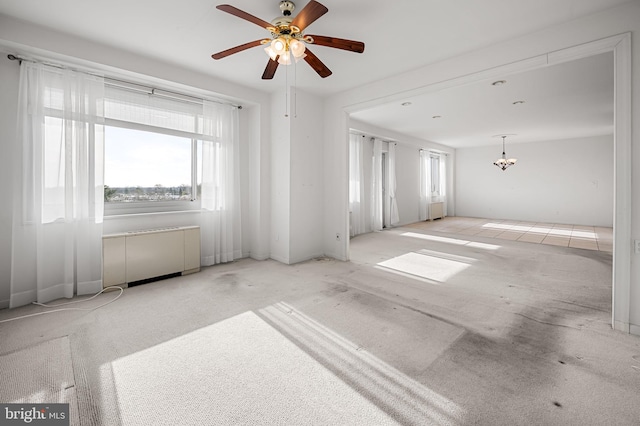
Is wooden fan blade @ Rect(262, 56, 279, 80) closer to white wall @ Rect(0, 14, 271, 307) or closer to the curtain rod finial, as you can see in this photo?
white wall @ Rect(0, 14, 271, 307)

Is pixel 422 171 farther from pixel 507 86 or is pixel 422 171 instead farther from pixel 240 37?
pixel 240 37

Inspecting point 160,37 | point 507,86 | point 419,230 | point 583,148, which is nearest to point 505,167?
point 583,148

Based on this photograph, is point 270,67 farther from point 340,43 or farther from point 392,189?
point 392,189

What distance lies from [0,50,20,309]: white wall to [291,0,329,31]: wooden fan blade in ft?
9.93

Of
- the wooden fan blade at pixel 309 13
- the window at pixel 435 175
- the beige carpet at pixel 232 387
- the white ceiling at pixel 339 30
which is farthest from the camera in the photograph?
the window at pixel 435 175

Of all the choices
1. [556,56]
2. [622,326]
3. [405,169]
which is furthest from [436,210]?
[622,326]

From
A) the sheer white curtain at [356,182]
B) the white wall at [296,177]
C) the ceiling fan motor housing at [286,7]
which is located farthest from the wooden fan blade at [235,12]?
the sheer white curtain at [356,182]

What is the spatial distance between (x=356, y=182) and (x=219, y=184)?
3.68 m

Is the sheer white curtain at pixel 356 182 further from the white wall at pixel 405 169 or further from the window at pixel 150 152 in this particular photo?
the window at pixel 150 152

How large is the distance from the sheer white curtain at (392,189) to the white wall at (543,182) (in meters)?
4.54

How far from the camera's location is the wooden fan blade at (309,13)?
6.28ft

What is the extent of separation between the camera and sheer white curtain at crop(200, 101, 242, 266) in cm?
437

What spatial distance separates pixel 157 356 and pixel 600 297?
446 cm

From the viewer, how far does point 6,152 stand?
2.87 metres
